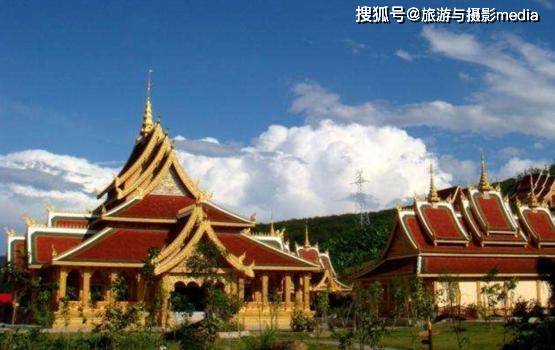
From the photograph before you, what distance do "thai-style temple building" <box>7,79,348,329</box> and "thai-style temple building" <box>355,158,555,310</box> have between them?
7009 millimetres

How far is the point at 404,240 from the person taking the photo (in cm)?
4531

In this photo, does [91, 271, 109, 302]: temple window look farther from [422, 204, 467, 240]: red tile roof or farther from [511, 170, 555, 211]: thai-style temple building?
[511, 170, 555, 211]: thai-style temple building

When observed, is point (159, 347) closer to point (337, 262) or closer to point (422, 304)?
point (422, 304)

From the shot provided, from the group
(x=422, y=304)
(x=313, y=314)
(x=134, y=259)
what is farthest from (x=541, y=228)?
(x=134, y=259)

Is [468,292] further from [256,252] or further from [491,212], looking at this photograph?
[256,252]

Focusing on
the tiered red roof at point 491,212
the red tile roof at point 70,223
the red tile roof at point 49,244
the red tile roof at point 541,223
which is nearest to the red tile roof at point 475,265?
the tiered red roof at point 491,212

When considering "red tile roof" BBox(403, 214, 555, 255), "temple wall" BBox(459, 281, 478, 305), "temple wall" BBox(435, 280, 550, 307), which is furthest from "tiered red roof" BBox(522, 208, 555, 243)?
"temple wall" BBox(459, 281, 478, 305)

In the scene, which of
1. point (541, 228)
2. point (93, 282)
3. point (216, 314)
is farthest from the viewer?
point (541, 228)

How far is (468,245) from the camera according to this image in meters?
45.6

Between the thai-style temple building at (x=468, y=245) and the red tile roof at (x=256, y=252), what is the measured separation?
7.11 m

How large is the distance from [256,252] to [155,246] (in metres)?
5.24

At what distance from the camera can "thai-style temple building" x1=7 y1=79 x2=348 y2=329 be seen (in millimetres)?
34812

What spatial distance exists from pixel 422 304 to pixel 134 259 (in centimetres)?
1408

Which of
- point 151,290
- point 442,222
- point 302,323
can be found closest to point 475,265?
point 442,222
